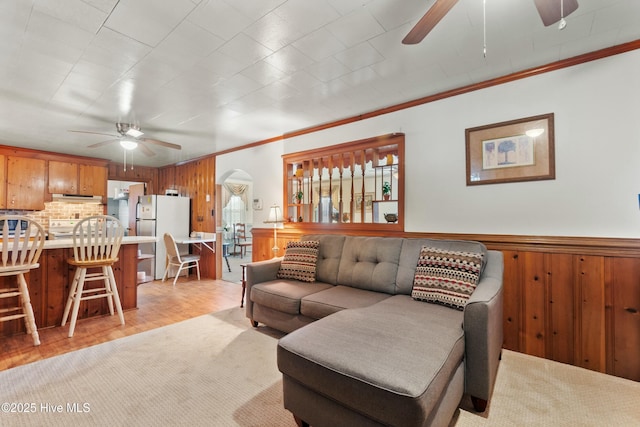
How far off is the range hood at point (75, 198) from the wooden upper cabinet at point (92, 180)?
0.08 m

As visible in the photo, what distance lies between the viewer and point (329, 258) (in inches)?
120

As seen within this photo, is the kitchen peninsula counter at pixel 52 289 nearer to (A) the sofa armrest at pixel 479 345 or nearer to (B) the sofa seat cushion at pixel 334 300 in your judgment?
(B) the sofa seat cushion at pixel 334 300

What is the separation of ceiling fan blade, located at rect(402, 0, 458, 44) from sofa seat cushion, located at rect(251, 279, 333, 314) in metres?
1.99

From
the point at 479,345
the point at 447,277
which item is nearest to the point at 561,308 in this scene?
the point at 447,277

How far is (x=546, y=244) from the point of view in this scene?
7.54 feet

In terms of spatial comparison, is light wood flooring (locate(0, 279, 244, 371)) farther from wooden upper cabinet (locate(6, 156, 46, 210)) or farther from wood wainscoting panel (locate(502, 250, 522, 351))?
wood wainscoting panel (locate(502, 250, 522, 351))

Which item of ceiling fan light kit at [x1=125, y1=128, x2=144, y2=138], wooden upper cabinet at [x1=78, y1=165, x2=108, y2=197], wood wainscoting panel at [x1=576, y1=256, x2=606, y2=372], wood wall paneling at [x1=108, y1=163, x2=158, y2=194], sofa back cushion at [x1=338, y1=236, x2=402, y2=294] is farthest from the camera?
wood wall paneling at [x1=108, y1=163, x2=158, y2=194]

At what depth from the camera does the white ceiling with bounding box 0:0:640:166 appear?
5.45 ft

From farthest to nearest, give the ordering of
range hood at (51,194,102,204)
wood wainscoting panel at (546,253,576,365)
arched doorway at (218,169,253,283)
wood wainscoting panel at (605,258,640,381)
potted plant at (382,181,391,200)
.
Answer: arched doorway at (218,169,253,283)
range hood at (51,194,102,204)
potted plant at (382,181,391,200)
wood wainscoting panel at (546,253,576,365)
wood wainscoting panel at (605,258,640,381)

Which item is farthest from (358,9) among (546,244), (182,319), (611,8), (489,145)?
(182,319)

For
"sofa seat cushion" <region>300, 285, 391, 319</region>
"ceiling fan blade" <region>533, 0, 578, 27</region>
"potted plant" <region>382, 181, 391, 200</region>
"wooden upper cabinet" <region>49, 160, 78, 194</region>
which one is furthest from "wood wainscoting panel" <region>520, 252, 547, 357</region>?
"wooden upper cabinet" <region>49, 160, 78, 194</region>

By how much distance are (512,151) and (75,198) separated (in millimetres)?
6971

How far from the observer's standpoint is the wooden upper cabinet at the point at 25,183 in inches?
190

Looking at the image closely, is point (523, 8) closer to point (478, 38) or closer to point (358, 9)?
point (478, 38)
